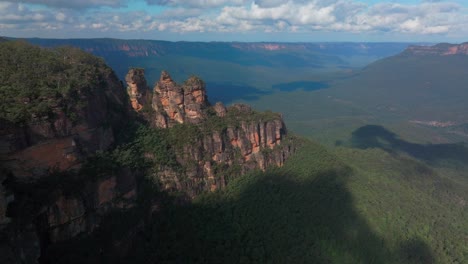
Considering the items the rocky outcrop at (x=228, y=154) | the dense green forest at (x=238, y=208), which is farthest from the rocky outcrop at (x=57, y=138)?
the rocky outcrop at (x=228, y=154)

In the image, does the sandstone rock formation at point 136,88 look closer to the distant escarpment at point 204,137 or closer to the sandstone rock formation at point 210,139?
the distant escarpment at point 204,137

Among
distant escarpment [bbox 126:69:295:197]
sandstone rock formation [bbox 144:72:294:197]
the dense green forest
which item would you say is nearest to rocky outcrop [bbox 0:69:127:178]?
the dense green forest

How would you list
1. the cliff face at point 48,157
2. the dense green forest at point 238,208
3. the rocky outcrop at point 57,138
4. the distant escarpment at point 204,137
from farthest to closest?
1. the distant escarpment at point 204,137
2. the dense green forest at point 238,208
3. the rocky outcrop at point 57,138
4. the cliff face at point 48,157

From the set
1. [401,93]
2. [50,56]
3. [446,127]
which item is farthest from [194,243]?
[401,93]

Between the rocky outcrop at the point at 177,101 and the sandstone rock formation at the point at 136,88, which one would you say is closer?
the sandstone rock formation at the point at 136,88

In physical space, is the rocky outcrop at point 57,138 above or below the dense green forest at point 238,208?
above

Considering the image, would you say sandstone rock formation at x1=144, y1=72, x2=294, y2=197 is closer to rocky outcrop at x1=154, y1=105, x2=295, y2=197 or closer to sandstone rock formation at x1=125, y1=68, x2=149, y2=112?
rocky outcrop at x1=154, y1=105, x2=295, y2=197

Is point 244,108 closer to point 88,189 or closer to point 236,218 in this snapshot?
point 236,218

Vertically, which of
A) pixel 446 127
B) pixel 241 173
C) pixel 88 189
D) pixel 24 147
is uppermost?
pixel 24 147
